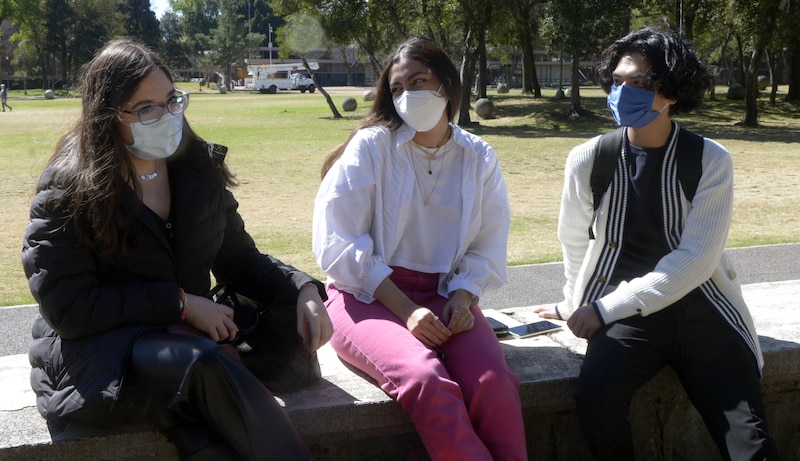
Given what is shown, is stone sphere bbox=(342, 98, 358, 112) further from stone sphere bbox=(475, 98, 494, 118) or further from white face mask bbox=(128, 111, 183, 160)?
white face mask bbox=(128, 111, 183, 160)

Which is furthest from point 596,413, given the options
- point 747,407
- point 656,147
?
point 656,147

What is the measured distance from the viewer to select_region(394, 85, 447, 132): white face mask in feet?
11.2

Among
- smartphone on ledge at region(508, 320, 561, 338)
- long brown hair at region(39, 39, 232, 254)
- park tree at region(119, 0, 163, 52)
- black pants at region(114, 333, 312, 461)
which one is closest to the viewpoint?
black pants at region(114, 333, 312, 461)

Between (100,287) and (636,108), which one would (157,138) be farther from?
(636,108)

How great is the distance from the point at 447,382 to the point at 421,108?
1.22 m

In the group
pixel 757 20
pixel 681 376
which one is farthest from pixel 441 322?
pixel 757 20

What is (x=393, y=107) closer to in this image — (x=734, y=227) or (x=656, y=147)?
(x=656, y=147)

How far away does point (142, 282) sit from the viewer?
105 inches

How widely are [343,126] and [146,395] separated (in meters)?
28.1

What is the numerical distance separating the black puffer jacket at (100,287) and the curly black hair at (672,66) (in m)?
1.72

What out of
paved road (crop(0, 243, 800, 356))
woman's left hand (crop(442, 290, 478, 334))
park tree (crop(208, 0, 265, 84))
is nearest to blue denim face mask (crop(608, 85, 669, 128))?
woman's left hand (crop(442, 290, 478, 334))

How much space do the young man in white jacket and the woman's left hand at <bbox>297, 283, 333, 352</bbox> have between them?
90 centimetres

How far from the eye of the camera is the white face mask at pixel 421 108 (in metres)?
3.43

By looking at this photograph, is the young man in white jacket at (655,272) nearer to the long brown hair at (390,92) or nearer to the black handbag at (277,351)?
the long brown hair at (390,92)
